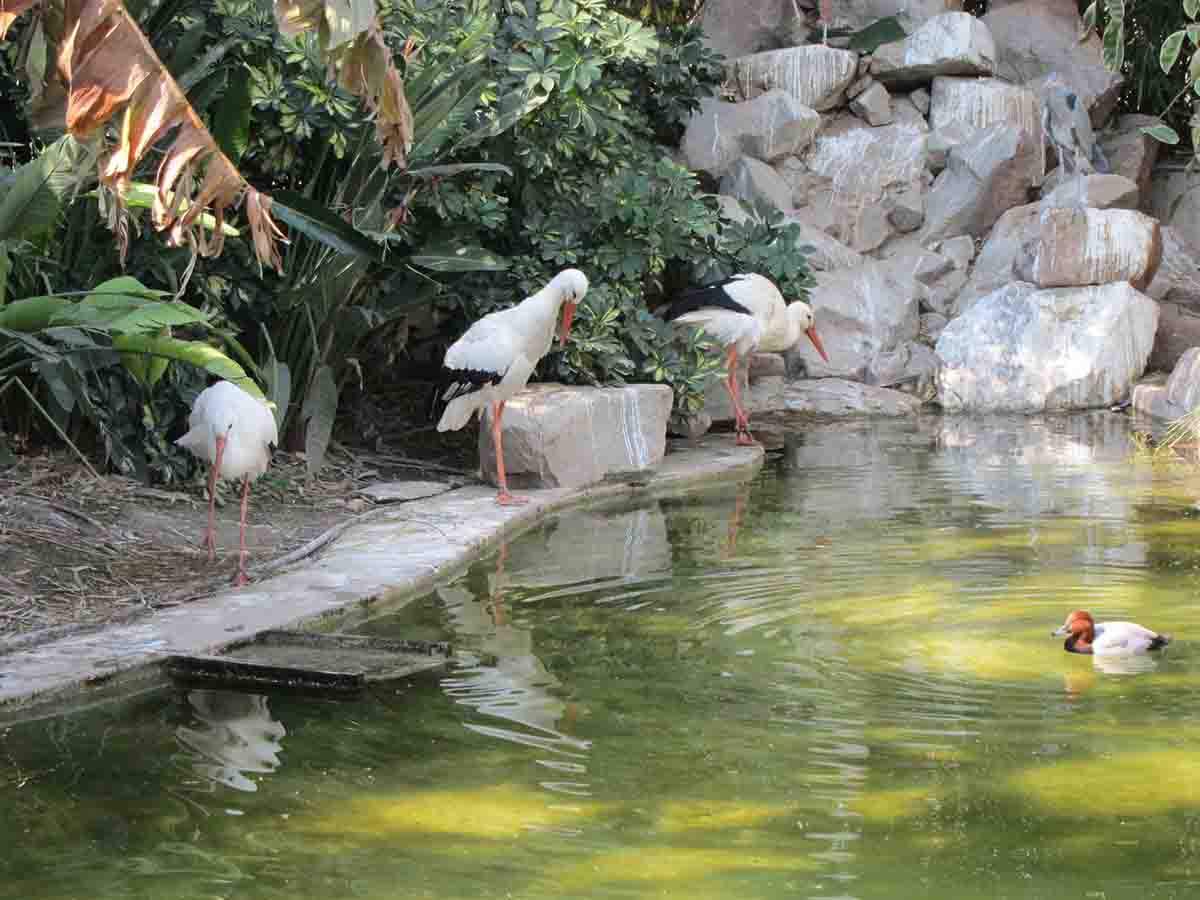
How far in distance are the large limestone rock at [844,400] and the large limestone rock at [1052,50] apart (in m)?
5.04

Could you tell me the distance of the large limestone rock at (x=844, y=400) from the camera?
43.6 ft

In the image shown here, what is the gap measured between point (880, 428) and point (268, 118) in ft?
17.6

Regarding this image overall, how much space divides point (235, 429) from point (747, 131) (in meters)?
9.40

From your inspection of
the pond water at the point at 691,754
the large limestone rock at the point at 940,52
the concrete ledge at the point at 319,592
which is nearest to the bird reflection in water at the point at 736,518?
the pond water at the point at 691,754

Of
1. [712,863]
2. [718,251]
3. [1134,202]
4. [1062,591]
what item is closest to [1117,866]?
[712,863]

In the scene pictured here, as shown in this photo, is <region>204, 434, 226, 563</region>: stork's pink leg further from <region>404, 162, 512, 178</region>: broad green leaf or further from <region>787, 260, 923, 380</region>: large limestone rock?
<region>787, 260, 923, 380</region>: large limestone rock

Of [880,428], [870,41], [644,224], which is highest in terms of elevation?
[870,41]

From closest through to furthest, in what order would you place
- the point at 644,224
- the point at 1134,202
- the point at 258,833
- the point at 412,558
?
the point at 258,833 < the point at 412,558 < the point at 644,224 < the point at 1134,202

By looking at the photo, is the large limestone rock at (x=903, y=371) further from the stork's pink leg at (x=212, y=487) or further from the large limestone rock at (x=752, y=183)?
the stork's pink leg at (x=212, y=487)

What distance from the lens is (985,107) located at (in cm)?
1630

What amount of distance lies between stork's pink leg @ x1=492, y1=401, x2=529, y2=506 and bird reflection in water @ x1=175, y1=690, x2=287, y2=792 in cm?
350

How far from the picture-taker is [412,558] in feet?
23.6

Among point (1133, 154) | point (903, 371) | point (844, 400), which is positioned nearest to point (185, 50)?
point (844, 400)

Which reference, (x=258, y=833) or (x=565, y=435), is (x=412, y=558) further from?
(x=258, y=833)
